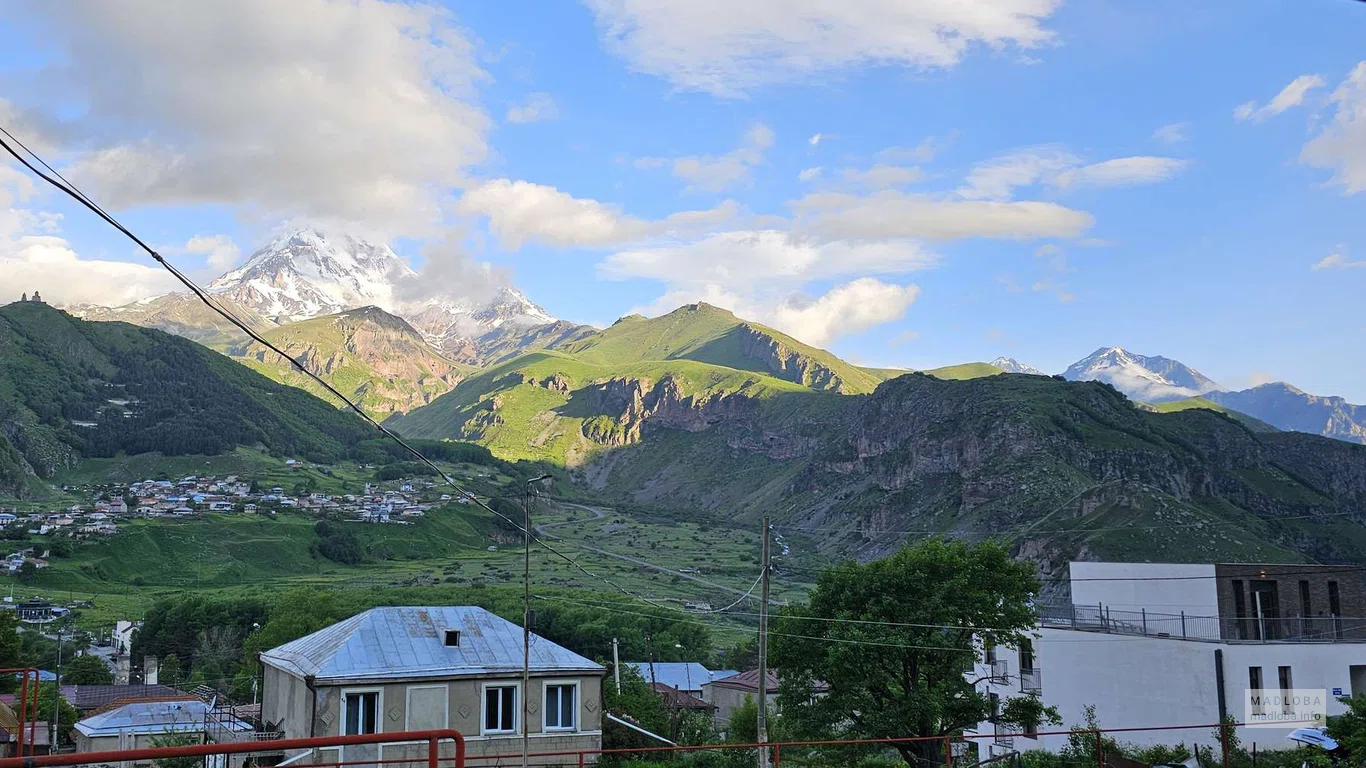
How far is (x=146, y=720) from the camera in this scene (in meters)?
42.4

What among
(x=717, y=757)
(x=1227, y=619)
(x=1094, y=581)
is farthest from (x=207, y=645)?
(x=1227, y=619)

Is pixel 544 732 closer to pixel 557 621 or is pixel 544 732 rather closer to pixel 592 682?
pixel 592 682

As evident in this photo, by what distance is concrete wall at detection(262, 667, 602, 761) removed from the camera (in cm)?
2592

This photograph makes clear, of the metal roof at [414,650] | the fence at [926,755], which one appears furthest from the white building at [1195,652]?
the metal roof at [414,650]

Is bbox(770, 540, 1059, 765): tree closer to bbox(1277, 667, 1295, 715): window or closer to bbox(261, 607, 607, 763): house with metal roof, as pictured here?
bbox(1277, 667, 1295, 715): window

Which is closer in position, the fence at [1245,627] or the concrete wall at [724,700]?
the fence at [1245,627]

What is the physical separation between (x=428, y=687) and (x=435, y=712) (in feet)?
2.43

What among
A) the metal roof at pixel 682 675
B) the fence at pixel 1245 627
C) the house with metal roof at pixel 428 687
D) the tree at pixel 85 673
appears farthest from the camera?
the metal roof at pixel 682 675

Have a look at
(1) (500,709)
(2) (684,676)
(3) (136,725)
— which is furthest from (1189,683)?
(2) (684,676)

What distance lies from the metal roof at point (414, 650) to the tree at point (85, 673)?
181ft

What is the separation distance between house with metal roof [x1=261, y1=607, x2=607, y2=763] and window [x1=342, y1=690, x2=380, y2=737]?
3 centimetres

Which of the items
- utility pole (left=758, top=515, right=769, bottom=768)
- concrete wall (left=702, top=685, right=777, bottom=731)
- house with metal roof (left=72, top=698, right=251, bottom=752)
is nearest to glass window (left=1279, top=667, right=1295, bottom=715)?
utility pole (left=758, top=515, right=769, bottom=768)

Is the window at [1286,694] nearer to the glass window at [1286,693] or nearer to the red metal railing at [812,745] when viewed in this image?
the glass window at [1286,693]

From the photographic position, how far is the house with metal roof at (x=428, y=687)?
26.1 m
